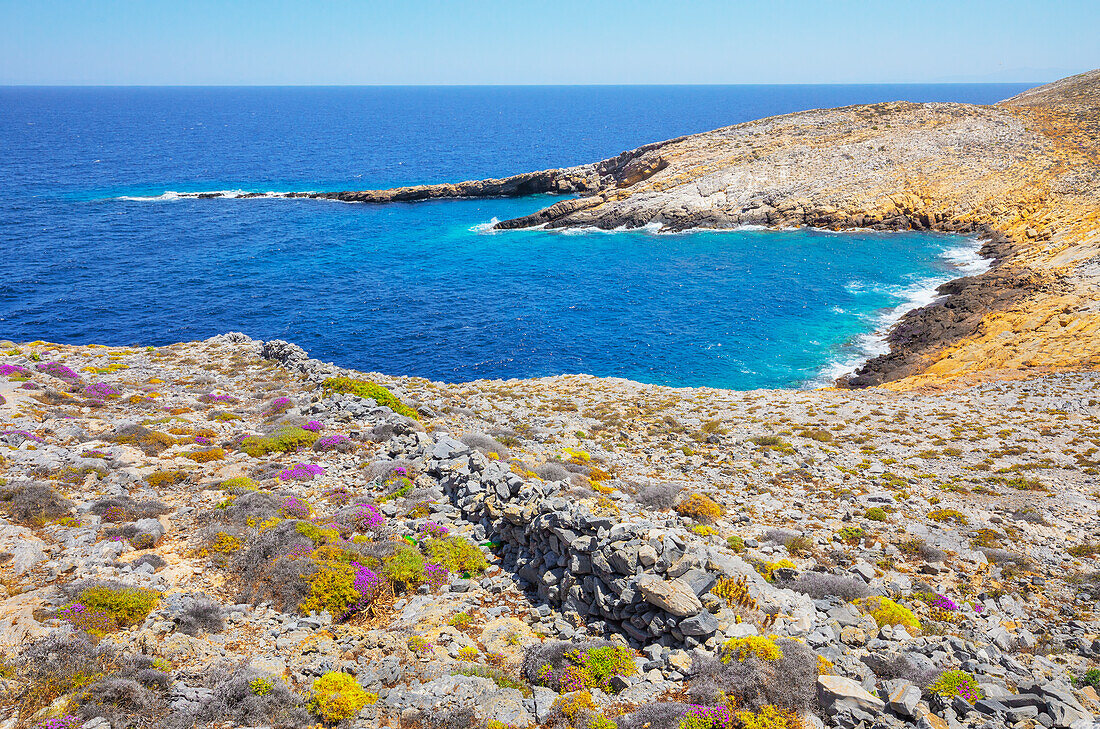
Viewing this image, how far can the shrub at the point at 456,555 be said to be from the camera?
16.4m

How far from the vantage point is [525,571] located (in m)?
16.0

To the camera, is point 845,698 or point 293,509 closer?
point 845,698

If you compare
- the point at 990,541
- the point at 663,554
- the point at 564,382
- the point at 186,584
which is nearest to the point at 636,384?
→ the point at 564,382

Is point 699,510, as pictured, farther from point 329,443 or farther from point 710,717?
point 329,443

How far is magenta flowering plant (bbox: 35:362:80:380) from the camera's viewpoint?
31.5 metres

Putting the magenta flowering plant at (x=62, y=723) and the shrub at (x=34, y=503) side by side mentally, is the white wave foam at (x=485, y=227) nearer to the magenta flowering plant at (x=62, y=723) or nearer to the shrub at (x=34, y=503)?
the shrub at (x=34, y=503)

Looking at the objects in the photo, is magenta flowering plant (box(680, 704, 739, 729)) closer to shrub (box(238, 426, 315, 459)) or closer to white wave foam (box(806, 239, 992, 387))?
shrub (box(238, 426, 315, 459))

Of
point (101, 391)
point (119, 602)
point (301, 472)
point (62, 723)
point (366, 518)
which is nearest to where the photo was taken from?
point (62, 723)

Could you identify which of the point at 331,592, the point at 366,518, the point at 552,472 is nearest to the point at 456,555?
the point at 366,518

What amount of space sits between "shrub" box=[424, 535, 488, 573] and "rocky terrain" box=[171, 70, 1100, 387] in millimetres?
39707

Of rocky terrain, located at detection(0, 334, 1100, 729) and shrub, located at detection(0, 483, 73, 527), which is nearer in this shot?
rocky terrain, located at detection(0, 334, 1100, 729)

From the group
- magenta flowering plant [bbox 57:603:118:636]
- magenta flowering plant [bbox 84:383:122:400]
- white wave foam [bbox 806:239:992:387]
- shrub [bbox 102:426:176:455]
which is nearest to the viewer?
magenta flowering plant [bbox 57:603:118:636]

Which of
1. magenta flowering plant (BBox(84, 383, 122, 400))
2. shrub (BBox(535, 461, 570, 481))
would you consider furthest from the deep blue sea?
shrub (BBox(535, 461, 570, 481))

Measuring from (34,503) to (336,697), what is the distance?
12395mm
